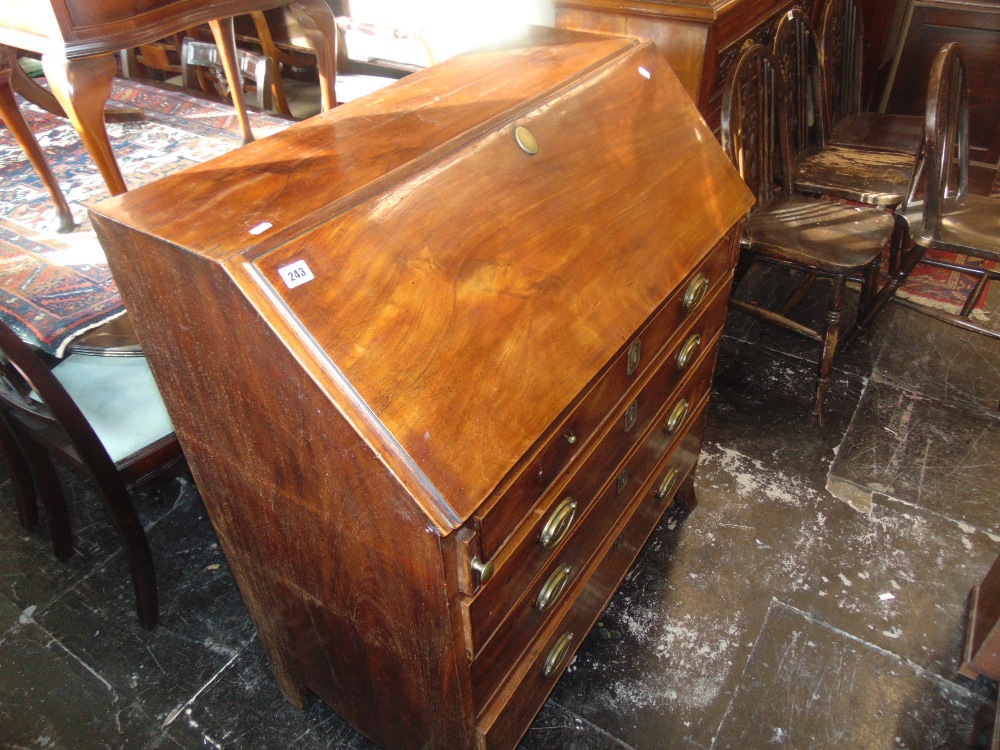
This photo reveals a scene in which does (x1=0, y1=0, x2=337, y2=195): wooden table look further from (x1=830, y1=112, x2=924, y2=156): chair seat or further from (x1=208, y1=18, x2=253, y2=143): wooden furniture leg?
(x1=830, y1=112, x2=924, y2=156): chair seat

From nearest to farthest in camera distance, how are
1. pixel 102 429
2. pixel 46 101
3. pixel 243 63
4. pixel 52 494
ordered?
pixel 102 429
pixel 52 494
pixel 46 101
pixel 243 63

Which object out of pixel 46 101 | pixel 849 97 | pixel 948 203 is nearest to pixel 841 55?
pixel 849 97

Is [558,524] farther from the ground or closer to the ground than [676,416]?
farther from the ground

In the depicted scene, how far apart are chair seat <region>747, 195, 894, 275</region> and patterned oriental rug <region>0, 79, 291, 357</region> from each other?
167 cm

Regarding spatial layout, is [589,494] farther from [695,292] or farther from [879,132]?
[879,132]

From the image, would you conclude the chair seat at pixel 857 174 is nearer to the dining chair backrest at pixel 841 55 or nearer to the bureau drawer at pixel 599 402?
the dining chair backrest at pixel 841 55

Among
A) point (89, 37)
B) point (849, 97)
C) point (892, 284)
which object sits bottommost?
point (892, 284)

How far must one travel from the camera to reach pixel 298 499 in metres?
1.05

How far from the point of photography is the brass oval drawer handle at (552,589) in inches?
49.2

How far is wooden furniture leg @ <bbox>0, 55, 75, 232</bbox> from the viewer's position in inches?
66.5

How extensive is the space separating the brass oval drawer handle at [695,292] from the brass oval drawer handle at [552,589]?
581 millimetres

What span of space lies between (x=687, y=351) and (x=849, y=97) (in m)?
2.31

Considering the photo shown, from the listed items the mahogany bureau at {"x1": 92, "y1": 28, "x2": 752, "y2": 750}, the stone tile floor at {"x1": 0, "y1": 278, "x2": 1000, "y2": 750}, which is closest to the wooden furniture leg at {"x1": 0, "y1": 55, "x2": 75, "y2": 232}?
the stone tile floor at {"x1": 0, "y1": 278, "x2": 1000, "y2": 750}

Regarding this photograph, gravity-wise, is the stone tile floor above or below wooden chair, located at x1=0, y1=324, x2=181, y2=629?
below
